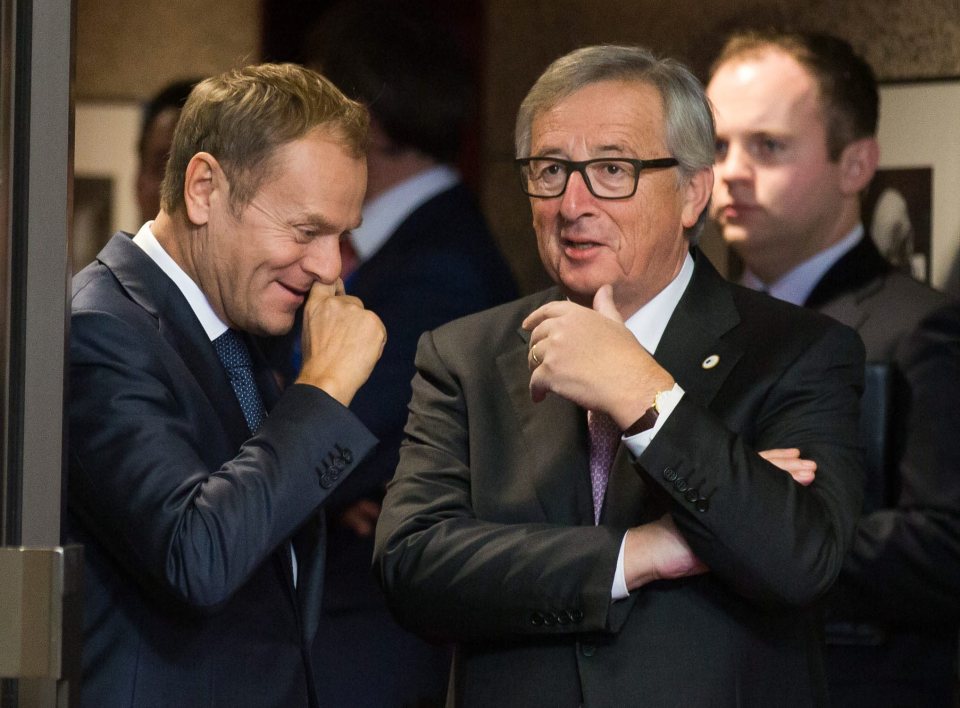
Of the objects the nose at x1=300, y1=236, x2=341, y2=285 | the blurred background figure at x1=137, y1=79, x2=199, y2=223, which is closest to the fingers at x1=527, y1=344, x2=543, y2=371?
the nose at x1=300, y1=236, x2=341, y2=285

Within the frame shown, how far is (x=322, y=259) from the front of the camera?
90.2 inches

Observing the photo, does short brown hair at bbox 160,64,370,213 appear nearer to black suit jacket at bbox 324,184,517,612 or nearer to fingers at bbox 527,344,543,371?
fingers at bbox 527,344,543,371

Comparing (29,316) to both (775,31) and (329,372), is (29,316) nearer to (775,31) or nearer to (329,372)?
(329,372)

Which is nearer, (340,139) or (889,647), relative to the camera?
(340,139)

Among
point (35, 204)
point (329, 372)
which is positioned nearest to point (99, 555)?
point (329, 372)

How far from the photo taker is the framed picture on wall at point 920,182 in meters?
3.50

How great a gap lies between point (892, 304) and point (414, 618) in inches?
53.3

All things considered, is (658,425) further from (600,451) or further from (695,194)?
(695,194)

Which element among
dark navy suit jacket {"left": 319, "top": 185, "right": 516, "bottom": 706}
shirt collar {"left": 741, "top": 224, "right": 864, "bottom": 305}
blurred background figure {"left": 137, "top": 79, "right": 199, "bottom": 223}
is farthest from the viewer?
blurred background figure {"left": 137, "top": 79, "right": 199, "bottom": 223}

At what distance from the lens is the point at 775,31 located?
341 centimetres

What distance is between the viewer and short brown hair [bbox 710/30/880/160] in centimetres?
328

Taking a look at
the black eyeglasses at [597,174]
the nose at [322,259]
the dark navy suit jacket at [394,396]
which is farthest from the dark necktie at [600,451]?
the dark navy suit jacket at [394,396]

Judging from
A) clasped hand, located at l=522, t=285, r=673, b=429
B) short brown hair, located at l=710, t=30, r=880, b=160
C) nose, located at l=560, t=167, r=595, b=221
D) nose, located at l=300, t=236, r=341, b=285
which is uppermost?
short brown hair, located at l=710, t=30, r=880, b=160

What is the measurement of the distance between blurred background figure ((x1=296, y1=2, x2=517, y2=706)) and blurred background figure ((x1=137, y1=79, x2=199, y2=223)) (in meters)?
0.61
